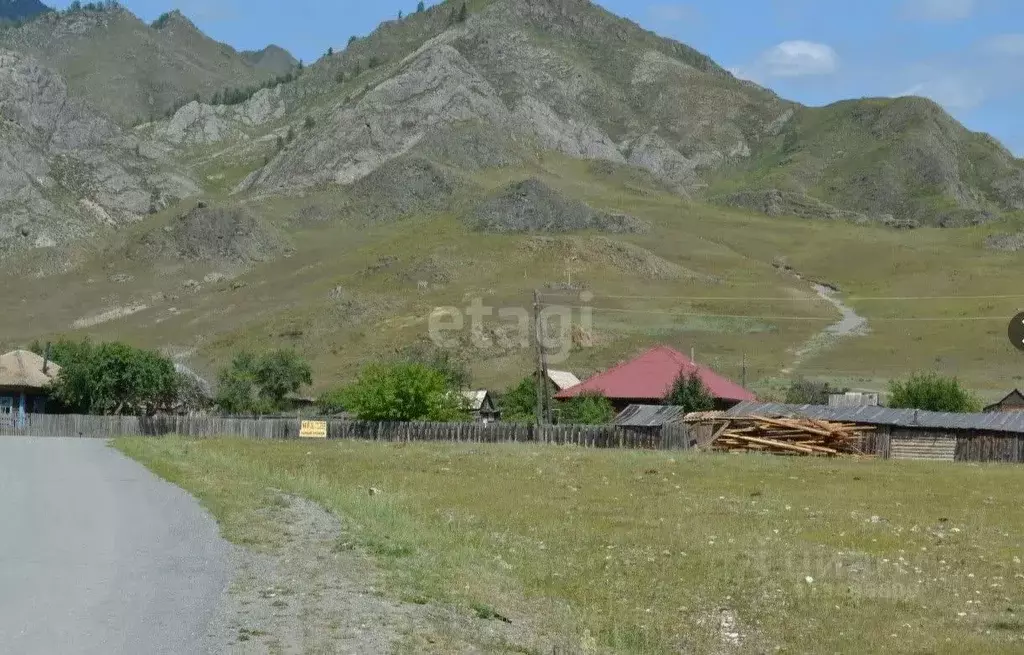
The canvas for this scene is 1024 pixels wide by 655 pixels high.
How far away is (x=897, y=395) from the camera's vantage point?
8038 cm

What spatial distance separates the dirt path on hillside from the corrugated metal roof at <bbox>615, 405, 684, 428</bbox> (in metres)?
41.9

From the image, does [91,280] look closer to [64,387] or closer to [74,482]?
[64,387]

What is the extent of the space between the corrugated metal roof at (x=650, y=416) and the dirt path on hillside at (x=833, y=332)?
137ft

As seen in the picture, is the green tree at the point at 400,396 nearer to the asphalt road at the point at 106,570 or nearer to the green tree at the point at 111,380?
the green tree at the point at 111,380

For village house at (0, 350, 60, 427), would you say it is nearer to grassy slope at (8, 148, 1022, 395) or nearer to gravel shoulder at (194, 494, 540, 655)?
grassy slope at (8, 148, 1022, 395)

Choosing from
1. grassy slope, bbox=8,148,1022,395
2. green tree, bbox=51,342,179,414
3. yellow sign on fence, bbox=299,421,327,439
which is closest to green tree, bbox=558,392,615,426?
yellow sign on fence, bbox=299,421,327,439

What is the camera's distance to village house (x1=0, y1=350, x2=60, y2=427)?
3396 inches

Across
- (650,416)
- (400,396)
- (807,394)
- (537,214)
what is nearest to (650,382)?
(807,394)

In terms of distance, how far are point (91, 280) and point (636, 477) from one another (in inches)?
6152

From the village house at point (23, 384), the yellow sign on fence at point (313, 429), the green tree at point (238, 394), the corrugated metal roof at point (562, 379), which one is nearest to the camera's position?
the yellow sign on fence at point (313, 429)

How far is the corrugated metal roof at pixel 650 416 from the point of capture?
219 ft

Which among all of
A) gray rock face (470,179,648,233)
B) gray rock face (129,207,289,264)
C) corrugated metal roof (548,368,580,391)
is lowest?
corrugated metal roof (548,368,580,391)

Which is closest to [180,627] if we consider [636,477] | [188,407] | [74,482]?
[74,482]

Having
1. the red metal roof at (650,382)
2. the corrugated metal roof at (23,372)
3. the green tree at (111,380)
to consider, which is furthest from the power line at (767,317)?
the corrugated metal roof at (23,372)
